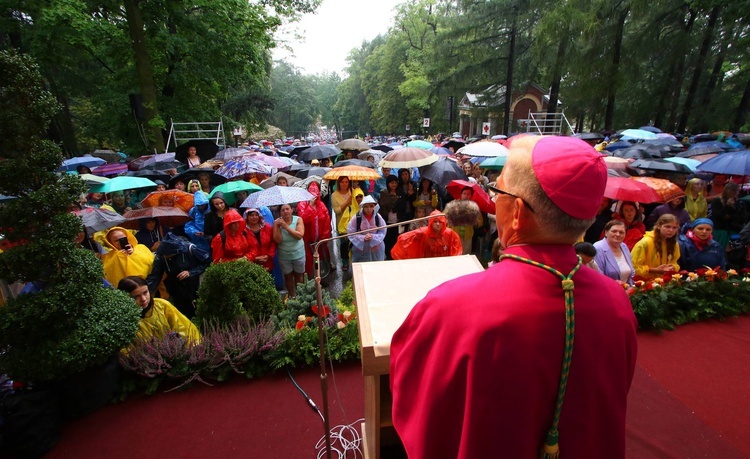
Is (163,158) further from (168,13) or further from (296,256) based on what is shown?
(296,256)

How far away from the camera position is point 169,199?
6.45m

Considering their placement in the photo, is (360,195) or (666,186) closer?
(666,186)

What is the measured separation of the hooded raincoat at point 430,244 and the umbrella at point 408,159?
121 inches

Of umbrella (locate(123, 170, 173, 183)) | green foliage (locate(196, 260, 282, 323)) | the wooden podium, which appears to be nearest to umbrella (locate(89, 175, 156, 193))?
umbrella (locate(123, 170, 173, 183))

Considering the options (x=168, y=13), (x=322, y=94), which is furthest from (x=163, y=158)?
(x=322, y=94)

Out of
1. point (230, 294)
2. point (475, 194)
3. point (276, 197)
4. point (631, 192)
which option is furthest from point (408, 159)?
point (230, 294)

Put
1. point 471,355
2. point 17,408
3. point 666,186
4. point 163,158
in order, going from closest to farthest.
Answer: point 471,355 → point 17,408 → point 666,186 → point 163,158

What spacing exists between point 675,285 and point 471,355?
16.4 feet

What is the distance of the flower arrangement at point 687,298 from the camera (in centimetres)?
438

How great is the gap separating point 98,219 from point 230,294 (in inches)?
84.8

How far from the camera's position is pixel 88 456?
2840 millimetres

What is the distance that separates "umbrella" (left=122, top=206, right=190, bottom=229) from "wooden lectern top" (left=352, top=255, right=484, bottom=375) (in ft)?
13.9

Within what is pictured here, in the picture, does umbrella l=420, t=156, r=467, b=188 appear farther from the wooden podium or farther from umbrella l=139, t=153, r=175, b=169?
umbrella l=139, t=153, r=175, b=169

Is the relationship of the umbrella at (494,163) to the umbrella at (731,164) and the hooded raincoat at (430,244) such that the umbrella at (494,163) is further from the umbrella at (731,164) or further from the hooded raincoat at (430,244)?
the hooded raincoat at (430,244)
